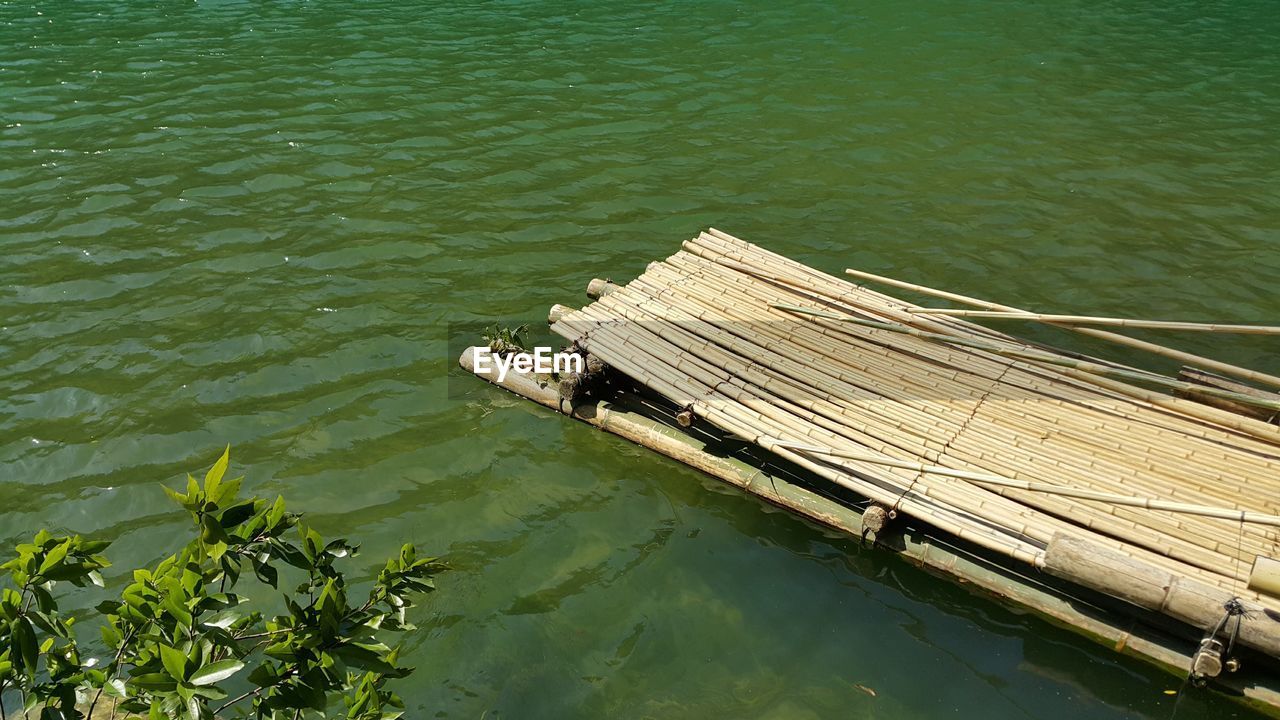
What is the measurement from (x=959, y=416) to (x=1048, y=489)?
110cm

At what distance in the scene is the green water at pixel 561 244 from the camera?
22.7 ft

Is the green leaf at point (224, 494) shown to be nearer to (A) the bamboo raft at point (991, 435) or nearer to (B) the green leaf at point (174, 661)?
(B) the green leaf at point (174, 661)

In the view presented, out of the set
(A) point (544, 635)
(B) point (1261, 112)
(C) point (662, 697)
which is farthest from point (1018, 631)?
(B) point (1261, 112)

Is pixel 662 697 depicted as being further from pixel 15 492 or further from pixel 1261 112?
pixel 1261 112

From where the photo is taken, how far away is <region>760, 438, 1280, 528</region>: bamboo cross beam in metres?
6.29

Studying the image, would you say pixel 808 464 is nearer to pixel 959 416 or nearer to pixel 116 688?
pixel 959 416

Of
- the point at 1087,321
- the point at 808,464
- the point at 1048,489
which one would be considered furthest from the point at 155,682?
the point at 1087,321

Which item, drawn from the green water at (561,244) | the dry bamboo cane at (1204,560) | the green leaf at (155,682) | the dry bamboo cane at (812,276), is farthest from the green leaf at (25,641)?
the dry bamboo cane at (812,276)

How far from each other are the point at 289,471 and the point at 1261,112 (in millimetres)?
16676

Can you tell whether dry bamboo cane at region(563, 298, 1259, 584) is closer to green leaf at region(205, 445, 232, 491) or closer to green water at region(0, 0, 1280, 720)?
green water at region(0, 0, 1280, 720)

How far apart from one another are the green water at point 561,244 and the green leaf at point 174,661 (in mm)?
3206

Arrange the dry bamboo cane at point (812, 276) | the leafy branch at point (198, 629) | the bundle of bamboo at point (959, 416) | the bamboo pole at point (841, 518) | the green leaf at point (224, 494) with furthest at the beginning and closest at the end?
1. the dry bamboo cane at point (812, 276)
2. the bundle of bamboo at point (959, 416)
3. the bamboo pole at point (841, 518)
4. the green leaf at point (224, 494)
5. the leafy branch at point (198, 629)

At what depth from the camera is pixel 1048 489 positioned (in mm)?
6879

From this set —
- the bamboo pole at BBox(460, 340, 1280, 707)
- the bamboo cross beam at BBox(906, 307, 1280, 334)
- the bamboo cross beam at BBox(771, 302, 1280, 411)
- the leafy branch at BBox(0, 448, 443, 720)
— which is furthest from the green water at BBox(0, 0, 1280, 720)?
the leafy branch at BBox(0, 448, 443, 720)
